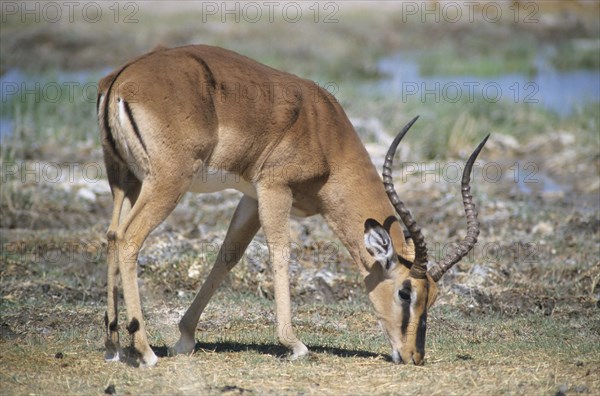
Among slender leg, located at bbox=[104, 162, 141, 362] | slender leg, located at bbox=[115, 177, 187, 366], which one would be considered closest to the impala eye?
slender leg, located at bbox=[115, 177, 187, 366]

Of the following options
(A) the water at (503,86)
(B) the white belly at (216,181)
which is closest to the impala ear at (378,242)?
(B) the white belly at (216,181)

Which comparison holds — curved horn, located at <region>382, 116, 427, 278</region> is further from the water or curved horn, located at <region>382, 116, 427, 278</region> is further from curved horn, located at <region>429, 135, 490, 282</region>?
the water

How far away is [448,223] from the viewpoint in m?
Result: 13.5

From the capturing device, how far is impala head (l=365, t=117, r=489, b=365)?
7.48 metres

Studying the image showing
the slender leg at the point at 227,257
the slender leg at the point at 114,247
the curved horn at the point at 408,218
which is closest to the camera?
the slender leg at the point at 114,247

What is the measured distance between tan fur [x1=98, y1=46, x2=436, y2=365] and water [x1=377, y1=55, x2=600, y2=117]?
13156mm

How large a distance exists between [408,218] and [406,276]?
1.85 ft

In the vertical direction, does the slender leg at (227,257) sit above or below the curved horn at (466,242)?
below

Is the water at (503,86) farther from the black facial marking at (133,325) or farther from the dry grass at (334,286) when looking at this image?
the black facial marking at (133,325)

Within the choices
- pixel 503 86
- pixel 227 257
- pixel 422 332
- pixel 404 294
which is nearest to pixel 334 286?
pixel 227 257

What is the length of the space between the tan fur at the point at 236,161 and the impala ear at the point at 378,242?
192 mm

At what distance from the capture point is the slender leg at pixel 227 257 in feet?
26.1

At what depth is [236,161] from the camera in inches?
303

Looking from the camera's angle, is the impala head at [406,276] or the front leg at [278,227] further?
the front leg at [278,227]
